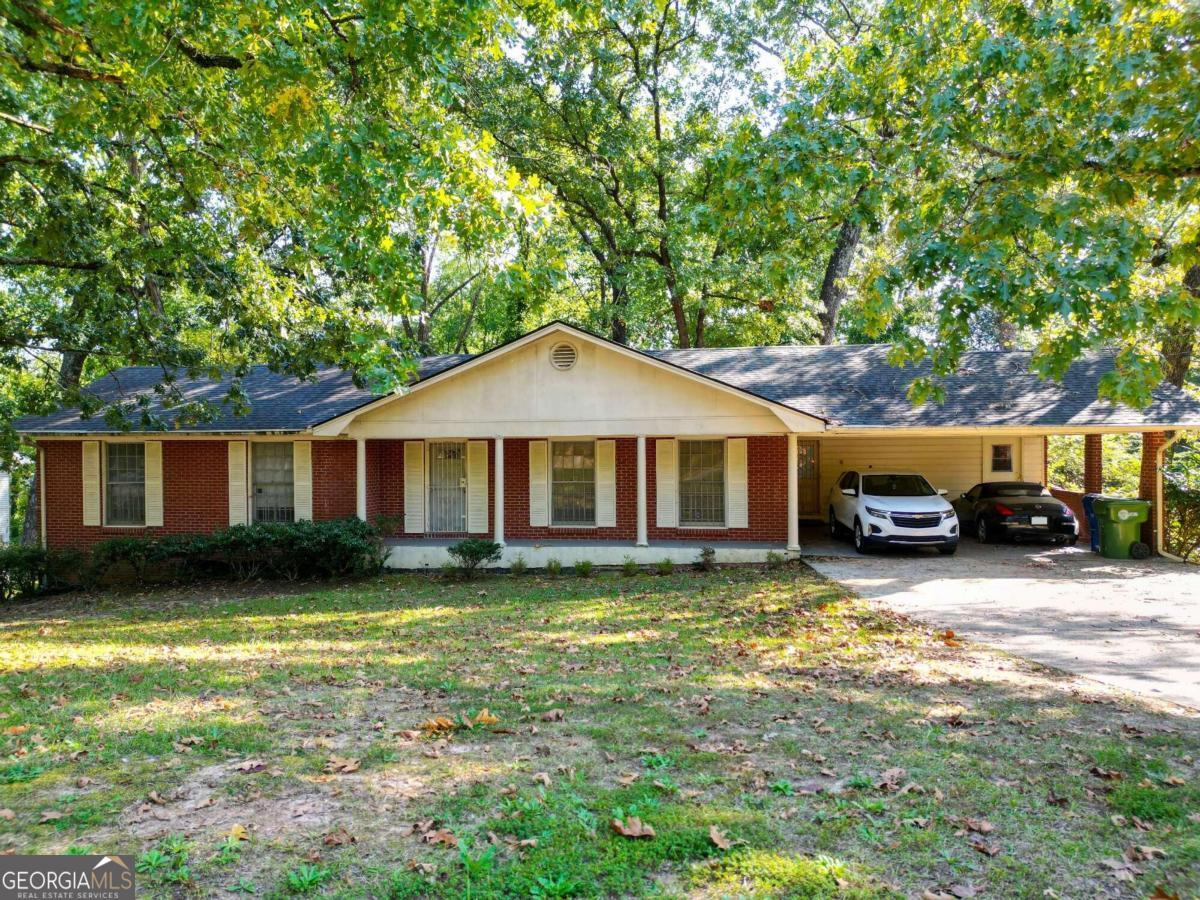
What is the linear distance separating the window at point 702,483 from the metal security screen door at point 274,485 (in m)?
8.92

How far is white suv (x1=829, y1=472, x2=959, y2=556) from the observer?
15.3m

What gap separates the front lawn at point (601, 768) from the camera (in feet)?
12.3

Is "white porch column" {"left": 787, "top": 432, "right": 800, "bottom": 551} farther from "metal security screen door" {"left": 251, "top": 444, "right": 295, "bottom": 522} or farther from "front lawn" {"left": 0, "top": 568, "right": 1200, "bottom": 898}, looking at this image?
"metal security screen door" {"left": 251, "top": 444, "right": 295, "bottom": 522}

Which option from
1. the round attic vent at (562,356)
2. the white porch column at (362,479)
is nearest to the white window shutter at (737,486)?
the round attic vent at (562,356)

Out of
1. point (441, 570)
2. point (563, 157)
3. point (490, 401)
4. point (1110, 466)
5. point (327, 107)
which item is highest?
point (563, 157)

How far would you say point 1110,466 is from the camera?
2517 centimetres

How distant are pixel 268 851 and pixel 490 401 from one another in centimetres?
1245

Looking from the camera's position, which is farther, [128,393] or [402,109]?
[128,393]

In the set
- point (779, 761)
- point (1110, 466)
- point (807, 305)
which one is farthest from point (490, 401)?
point (1110, 466)

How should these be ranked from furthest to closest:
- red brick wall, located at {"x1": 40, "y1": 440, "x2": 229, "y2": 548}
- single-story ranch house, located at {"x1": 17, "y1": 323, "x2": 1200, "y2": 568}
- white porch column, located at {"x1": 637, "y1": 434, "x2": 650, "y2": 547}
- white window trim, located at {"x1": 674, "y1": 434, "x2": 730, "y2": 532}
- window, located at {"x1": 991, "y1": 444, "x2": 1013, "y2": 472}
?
window, located at {"x1": 991, "y1": 444, "x2": 1013, "y2": 472} → red brick wall, located at {"x1": 40, "y1": 440, "x2": 229, "y2": 548} → white window trim, located at {"x1": 674, "y1": 434, "x2": 730, "y2": 532} → white porch column, located at {"x1": 637, "y1": 434, "x2": 650, "y2": 547} → single-story ranch house, located at {"x1": 17, "y1": 323, "x2": 1200, "y2": 568}

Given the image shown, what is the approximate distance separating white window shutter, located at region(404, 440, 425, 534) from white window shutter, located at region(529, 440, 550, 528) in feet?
8.34

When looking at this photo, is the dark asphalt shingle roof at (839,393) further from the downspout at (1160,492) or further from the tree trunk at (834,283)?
the tree trunk at (834,283)

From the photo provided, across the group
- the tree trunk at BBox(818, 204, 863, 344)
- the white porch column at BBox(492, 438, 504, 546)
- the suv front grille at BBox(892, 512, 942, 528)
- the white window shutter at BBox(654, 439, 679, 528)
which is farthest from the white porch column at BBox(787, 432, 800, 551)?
the tree trunk at BBox(818, 204, 863, 344)

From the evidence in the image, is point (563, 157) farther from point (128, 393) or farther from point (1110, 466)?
point (1110, 466)
